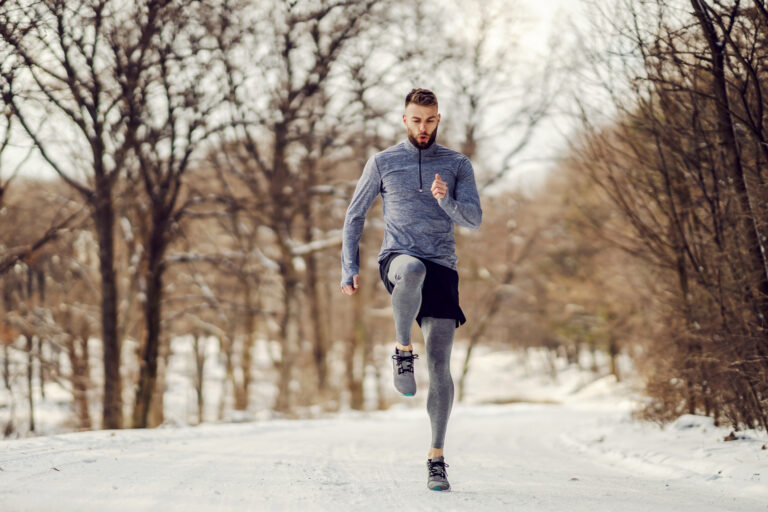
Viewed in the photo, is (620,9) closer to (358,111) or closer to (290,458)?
(290,458)

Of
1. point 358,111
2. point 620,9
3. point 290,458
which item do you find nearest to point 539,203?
point 358,111

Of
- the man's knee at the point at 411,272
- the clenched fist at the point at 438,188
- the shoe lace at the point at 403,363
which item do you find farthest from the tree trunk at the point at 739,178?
the shoe lace at the point at 403,363

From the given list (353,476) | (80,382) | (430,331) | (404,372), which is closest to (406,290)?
(430,331)

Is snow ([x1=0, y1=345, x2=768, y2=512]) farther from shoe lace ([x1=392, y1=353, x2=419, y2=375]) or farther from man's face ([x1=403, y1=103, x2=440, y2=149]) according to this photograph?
man's face ([x1=403, y1=103, x2=440, y2=149])

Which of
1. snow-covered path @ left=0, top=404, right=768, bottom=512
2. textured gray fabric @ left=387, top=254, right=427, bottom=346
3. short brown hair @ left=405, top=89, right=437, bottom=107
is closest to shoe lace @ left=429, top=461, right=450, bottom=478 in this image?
snow-covered path @ left=0, top=404, right=768, bottom=512

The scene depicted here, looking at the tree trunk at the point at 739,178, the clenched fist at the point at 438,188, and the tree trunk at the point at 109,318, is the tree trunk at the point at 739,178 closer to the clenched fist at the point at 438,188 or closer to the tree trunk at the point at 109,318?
the clenched fist at the point at 438,188

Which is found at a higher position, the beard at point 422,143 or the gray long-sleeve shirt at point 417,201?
the beard at point 422,143

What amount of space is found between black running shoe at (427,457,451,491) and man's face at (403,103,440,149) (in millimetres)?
1770

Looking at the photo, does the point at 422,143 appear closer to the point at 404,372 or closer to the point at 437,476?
the point at 404,372

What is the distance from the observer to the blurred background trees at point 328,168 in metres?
6.06

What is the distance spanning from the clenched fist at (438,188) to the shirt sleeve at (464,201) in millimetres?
56

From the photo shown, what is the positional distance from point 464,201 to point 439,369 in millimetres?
965

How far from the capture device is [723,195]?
6.39 metres

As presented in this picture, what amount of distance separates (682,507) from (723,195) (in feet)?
12.9
